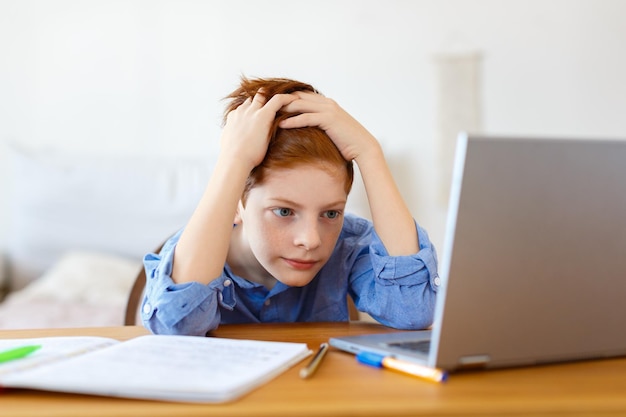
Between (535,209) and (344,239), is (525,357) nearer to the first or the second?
(535,209)

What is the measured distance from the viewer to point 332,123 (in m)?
1.11

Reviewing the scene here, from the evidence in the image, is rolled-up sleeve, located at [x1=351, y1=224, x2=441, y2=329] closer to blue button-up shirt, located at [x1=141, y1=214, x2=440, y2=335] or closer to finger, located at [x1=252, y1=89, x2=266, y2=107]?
blue button-up shirt, located at [x1=141, y1=214, x2=440, y2=335]

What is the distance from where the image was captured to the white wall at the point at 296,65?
322 centimetres

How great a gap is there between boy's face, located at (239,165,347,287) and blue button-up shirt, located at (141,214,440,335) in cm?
9

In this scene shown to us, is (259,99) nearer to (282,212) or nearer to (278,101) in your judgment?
(278,101)

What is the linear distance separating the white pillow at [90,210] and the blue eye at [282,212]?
6.53ft

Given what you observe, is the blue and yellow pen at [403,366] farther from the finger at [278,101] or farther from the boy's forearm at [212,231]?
the finger at [278,101]

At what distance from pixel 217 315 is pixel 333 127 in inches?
13.8

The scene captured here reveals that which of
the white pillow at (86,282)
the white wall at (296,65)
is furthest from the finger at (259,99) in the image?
the white wall at (296,65)

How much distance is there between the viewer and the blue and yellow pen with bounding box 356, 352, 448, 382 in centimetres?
67

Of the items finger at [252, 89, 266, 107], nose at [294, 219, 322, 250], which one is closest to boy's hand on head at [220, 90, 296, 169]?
finger at [252, 89, 266, 107]

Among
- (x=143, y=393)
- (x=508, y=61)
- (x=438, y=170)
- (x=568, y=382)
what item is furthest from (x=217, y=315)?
(x=508, y=61)

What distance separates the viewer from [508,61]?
324 cm

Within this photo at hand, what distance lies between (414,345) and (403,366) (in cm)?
11
